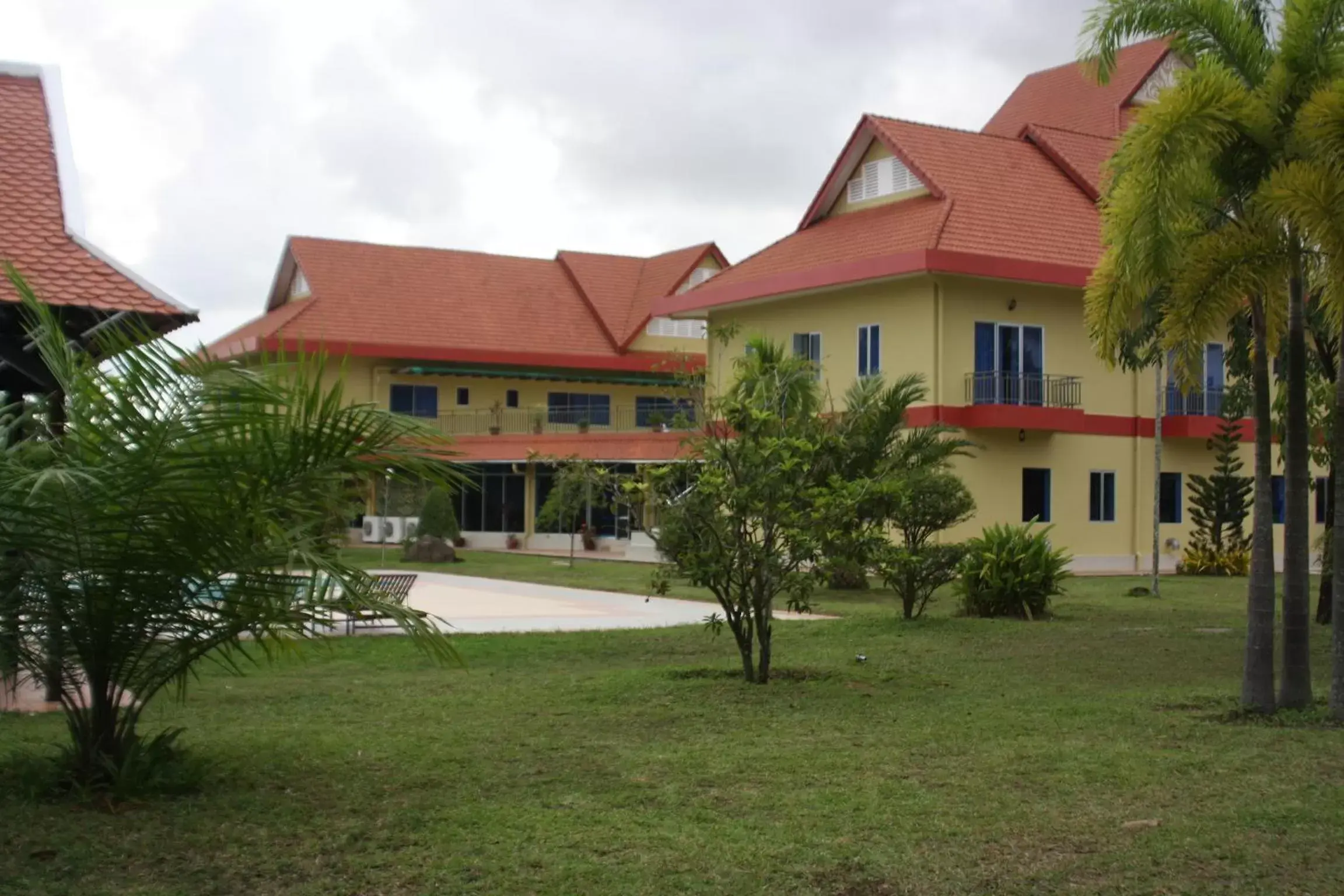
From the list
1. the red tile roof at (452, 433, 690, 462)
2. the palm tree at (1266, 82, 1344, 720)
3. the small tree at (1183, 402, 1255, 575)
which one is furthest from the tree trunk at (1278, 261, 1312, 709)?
the red tile roof at (452, 433, 690, 462)

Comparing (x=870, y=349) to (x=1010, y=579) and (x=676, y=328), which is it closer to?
(x=1010, y=579)

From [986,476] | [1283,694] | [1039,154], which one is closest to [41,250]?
[1283,694]

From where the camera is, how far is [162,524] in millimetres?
7977

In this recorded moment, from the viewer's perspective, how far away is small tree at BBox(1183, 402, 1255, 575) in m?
33.5

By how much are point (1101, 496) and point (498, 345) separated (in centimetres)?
2145

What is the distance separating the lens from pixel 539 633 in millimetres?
19047

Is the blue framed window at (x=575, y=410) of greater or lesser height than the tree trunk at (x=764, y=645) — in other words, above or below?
above

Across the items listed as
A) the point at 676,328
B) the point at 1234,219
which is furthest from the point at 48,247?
the point at 676,328

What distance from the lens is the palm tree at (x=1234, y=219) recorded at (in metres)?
10.9

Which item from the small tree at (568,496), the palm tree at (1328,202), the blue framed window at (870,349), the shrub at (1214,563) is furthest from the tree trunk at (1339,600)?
the shrub at (1214,563)

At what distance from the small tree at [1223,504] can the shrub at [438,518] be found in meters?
18.9

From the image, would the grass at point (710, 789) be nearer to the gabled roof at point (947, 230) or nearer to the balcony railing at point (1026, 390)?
the balcony railing at point (1026, 390)

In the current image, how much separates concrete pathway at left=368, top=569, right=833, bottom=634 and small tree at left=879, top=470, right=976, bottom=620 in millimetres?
1709

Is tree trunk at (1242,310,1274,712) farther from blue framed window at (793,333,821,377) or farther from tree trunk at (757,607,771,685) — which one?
blue framed window at (793,333,821,377)
